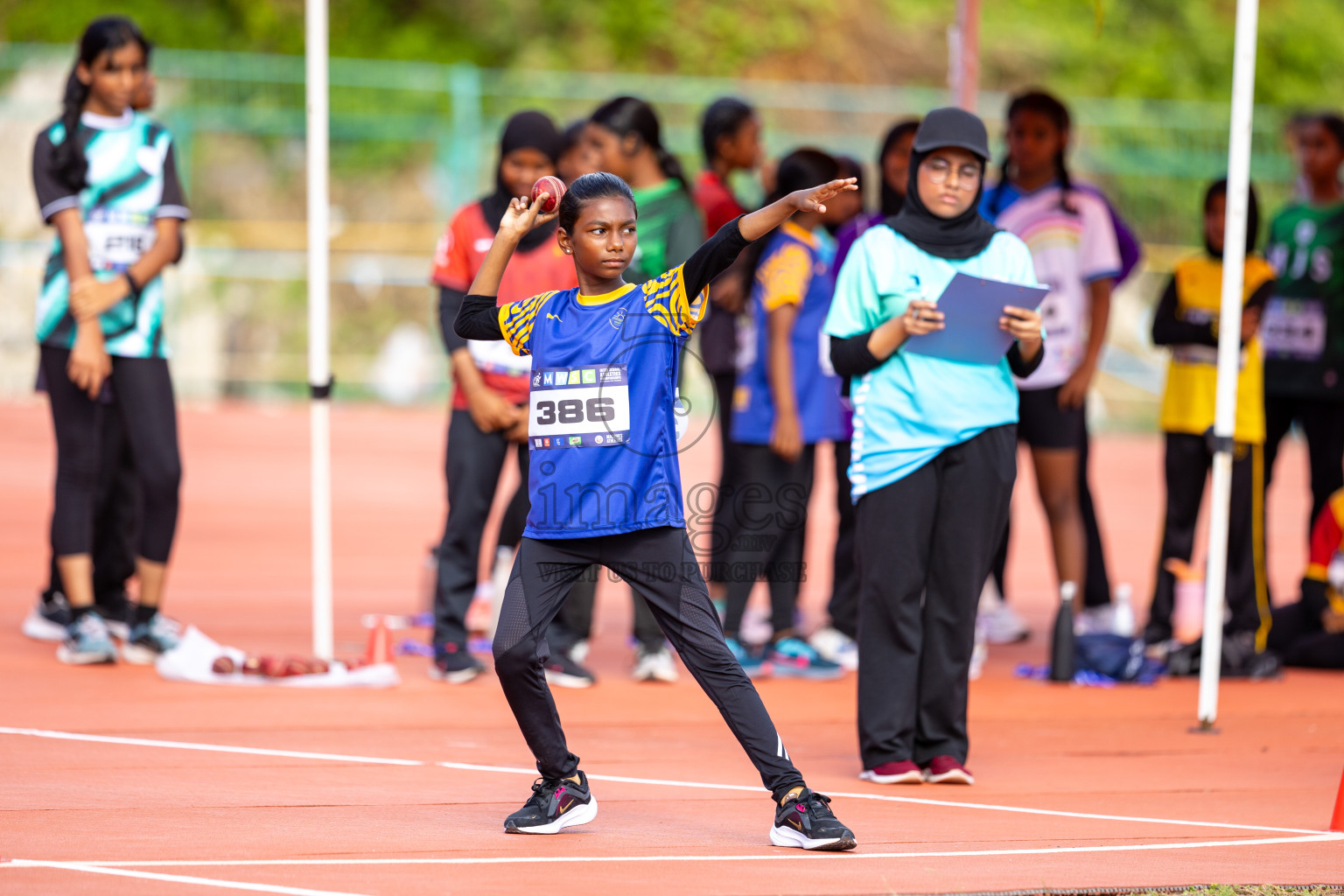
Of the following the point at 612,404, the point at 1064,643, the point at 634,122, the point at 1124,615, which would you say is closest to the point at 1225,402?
the point at 1064,643

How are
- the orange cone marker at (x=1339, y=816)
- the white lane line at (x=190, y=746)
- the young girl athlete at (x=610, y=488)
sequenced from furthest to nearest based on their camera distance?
the white lane line at (x=190, y=746) < the orange cone marker at (x=1339, y=816) < the young girl athlete at (x=610, y=488)

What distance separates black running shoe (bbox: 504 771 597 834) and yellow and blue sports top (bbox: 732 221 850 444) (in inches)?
114

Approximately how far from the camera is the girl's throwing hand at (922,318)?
493 cm

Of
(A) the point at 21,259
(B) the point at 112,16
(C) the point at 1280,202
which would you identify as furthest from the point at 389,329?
(B) the point at 112,16

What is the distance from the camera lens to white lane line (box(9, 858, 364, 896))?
376 centimetres

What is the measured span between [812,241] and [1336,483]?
2.99 m

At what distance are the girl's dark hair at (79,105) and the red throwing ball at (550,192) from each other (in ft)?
10.2

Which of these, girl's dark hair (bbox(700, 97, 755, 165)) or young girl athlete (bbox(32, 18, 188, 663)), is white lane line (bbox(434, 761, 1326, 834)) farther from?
girl's dark hair (bbox(700, 97, 755, 165))

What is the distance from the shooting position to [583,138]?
6906mm

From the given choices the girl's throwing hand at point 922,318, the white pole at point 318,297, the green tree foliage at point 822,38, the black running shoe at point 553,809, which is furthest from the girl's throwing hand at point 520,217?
the green tree foliage at point 822,38

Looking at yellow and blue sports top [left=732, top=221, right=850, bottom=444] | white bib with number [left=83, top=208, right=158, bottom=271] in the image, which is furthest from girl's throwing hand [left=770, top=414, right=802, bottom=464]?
white bib with number [left=83, top=208, right=158, bottom=271]

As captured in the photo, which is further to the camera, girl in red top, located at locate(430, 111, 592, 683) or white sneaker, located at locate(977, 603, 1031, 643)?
white sneaker, located at locate(977, 603, 1031, 643)

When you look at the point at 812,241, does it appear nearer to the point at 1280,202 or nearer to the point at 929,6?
the point at 1280,202

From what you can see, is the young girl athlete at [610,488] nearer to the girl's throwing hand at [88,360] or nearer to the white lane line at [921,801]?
the white lane line at [921,801]
